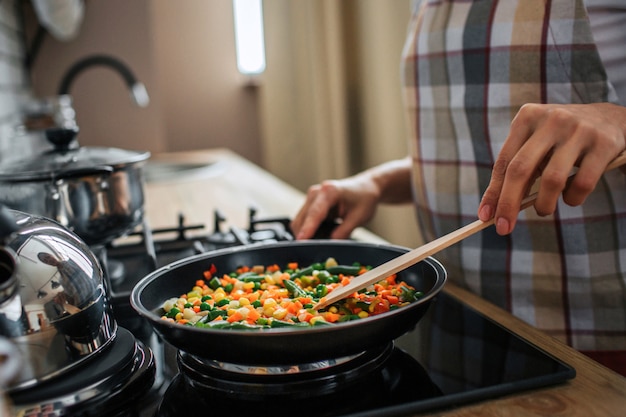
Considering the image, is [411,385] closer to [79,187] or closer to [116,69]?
[79,187]

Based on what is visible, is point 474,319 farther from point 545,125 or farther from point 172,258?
point 172,258

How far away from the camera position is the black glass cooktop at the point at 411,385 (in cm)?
60

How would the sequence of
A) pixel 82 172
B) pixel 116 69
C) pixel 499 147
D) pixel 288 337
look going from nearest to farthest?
pixel 288 337 → pixel 82 172 → pixel 499 147 → pixel 116 69

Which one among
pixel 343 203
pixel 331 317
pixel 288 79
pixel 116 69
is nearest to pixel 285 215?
pixel 343 203

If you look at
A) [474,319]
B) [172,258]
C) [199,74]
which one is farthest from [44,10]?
[199,74]

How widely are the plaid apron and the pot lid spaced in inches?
22.9

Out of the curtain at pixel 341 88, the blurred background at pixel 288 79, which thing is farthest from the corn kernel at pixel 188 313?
the curtain at pixel 341 88

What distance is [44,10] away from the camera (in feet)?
6.46

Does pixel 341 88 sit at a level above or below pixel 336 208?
above

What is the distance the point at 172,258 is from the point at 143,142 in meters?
2.54

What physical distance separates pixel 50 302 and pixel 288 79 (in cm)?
409

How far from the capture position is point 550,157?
0.73 m

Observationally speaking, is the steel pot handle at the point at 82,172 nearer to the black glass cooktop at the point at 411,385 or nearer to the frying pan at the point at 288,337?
the frying pan at the point at 288,337

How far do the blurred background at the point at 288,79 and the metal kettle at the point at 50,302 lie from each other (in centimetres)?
134
